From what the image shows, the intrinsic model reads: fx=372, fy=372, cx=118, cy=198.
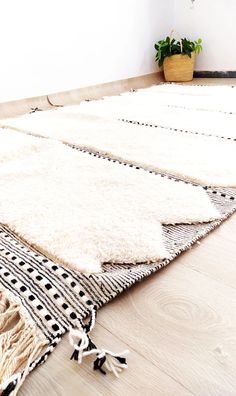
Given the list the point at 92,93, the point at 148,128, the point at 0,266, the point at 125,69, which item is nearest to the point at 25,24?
the point at 92,93

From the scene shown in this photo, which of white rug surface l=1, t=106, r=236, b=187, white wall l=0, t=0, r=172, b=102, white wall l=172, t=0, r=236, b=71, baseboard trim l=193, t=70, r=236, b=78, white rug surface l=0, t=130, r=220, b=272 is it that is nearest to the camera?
white rug surface l=0, t=130, r=220, b=272

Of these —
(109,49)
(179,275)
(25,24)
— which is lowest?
(179,275)

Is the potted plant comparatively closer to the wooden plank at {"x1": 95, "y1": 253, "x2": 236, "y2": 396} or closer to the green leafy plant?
the green leafy plant

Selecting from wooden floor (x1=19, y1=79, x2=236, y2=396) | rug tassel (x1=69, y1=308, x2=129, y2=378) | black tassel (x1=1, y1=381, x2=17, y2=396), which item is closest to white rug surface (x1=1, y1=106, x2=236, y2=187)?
wooden floor (x1=19, y1=79, x2=236, y2=396)

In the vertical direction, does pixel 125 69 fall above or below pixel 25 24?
below

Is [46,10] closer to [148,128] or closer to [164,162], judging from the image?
[148,128]

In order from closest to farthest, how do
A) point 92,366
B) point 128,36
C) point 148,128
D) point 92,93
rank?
point 92,366 → point 148,128 → point 92,93 → point 128,36

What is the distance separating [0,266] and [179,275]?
0.36m

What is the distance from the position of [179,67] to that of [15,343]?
2.95m

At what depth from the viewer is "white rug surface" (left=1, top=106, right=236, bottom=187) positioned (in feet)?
3.83

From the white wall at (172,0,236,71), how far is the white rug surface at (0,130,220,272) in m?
2.37

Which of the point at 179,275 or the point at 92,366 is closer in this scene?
the point at 92,366

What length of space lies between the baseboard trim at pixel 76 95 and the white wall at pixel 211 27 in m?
0.45

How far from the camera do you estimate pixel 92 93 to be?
275 cm
